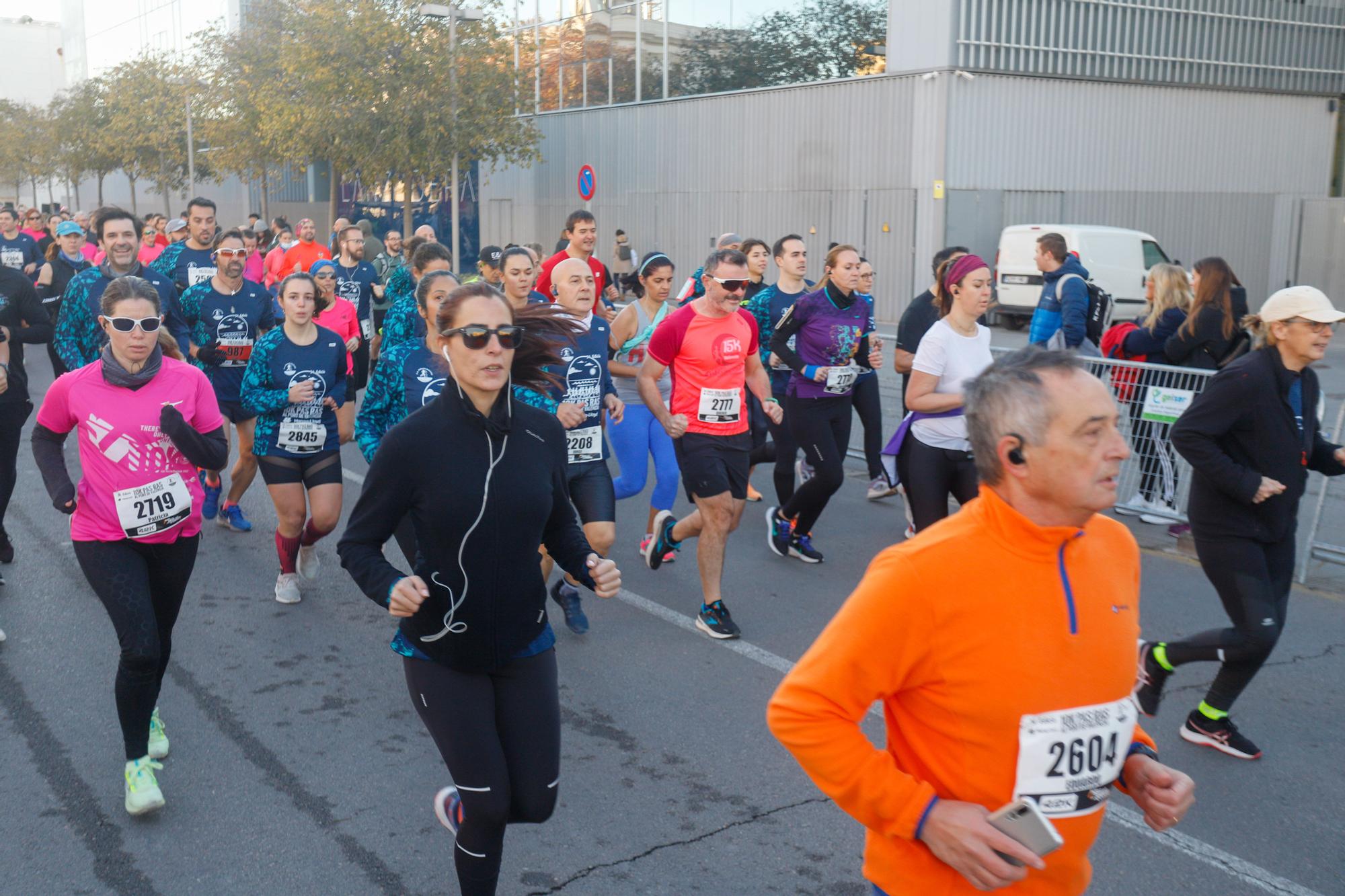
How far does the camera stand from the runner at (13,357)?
22.2ft

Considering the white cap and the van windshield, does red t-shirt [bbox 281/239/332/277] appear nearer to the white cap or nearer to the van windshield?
the white cap

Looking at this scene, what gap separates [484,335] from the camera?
11.0 feet

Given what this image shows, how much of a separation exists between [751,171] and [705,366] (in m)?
23.1

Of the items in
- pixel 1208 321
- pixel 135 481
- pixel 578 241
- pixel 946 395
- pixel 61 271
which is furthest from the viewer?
pixel 61 271

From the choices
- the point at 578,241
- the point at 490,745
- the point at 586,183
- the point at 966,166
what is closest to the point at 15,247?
the point at 586,183

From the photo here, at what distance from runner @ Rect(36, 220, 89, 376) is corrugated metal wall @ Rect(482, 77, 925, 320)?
15760mm

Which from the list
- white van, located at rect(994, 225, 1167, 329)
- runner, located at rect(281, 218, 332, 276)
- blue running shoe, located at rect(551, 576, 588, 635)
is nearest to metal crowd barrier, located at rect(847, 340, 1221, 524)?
blue running shoe, located at rect(551, 576, 588, 635)

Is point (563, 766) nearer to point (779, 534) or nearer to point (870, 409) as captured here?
point (779, 534)

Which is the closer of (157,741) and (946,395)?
(157,741)

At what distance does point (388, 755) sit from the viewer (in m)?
4.86

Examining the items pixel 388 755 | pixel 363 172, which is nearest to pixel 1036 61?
pixel 363 172

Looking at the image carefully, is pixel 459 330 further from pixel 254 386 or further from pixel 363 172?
pixel 363 172

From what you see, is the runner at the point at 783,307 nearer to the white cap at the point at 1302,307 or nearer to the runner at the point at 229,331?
the runner at the point at 229,331

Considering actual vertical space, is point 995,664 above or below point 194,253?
below
